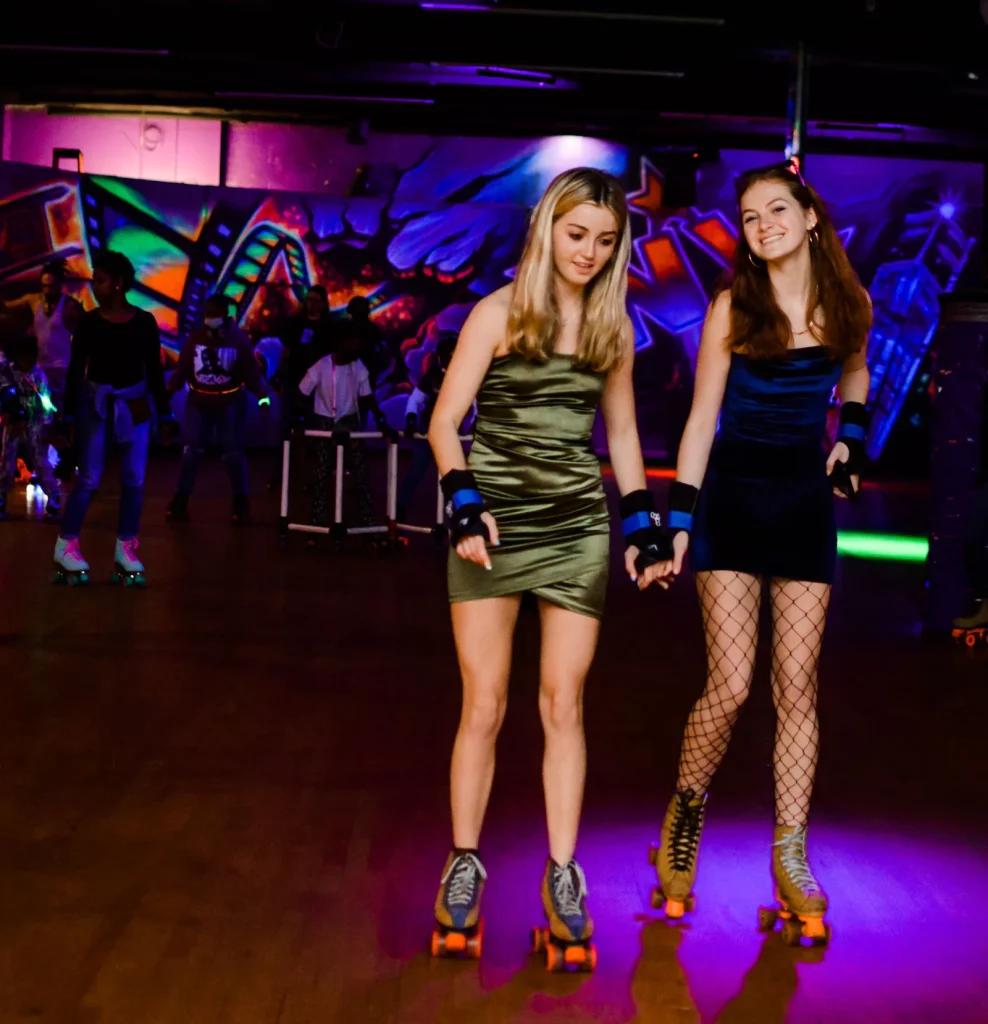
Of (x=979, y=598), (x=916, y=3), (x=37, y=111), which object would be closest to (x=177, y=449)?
(x=37, y=111)

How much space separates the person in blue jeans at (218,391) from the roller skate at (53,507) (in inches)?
31.8

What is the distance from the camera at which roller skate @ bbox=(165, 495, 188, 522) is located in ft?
36.2

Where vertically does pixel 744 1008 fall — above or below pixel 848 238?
below

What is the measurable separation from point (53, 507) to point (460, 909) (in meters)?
8.73

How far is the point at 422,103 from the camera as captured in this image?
19.1 metres

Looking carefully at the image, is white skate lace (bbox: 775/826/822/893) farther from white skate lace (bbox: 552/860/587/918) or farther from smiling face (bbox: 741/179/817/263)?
smiling face (bbox: 741/179/817/263)

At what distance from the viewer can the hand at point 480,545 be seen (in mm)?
2924

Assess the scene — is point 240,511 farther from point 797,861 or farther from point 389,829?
point 797,861

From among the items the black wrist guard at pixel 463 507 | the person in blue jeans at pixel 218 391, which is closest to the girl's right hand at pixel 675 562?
the black wrist guard at pixel 463 507

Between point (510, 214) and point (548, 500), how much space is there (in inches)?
703

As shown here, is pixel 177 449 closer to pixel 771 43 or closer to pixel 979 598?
pixel 771 43

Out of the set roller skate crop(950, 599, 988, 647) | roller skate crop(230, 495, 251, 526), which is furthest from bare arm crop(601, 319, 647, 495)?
roller skate crop(230, 495, 251, 526)

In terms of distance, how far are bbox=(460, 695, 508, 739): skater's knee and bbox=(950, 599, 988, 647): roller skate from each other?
4597 millimetres

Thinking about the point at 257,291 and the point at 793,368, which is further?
the point at 257,291
